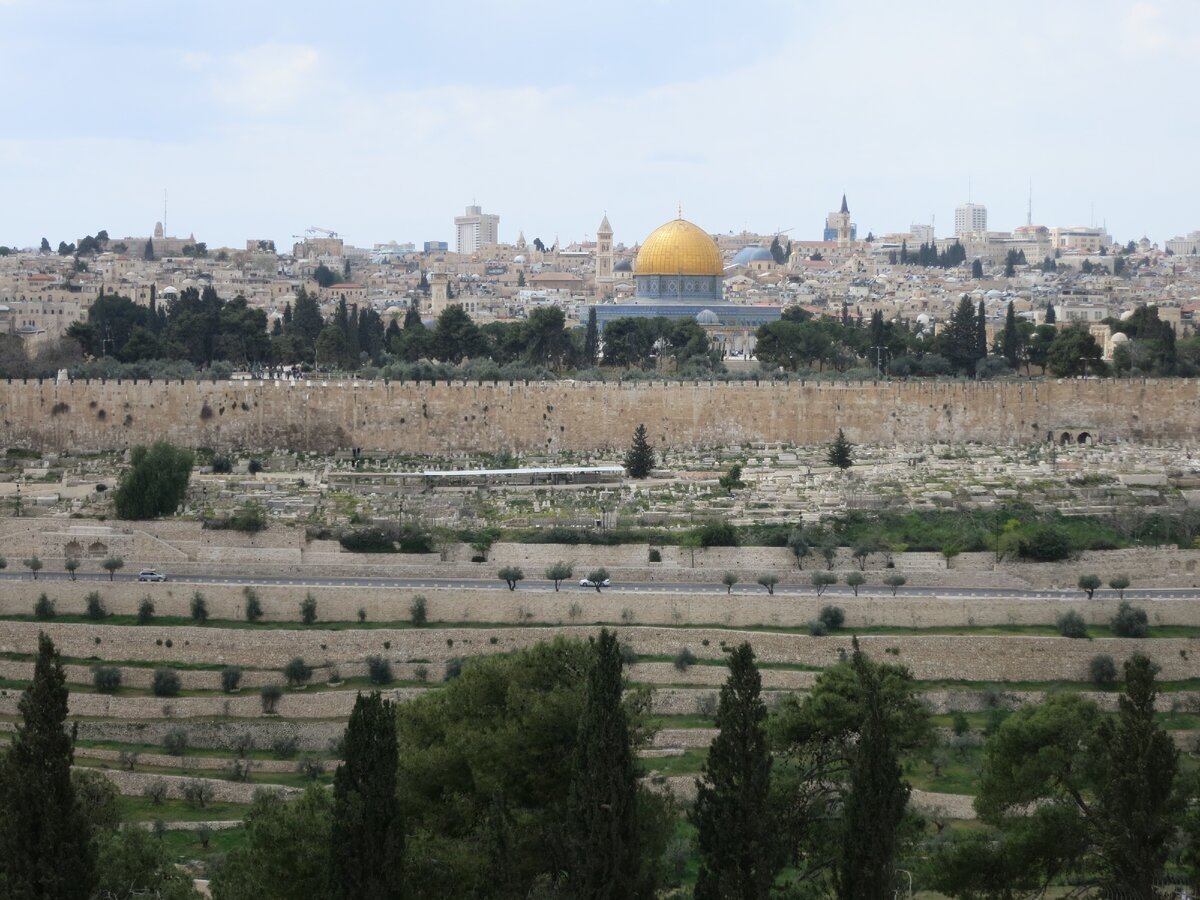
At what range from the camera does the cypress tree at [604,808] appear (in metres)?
16.0

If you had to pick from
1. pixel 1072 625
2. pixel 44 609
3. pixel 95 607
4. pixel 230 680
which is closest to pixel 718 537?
pixel 1072 625

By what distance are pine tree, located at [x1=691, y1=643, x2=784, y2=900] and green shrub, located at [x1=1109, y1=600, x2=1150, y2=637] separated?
10.5m

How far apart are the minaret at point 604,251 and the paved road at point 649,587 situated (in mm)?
73909

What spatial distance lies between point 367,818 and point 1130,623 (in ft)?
43.3

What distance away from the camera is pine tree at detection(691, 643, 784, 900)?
16266 mm

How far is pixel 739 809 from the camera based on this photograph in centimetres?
1639

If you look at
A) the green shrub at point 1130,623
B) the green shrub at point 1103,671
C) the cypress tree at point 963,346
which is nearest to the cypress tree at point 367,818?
the green shrub at point 1103,671

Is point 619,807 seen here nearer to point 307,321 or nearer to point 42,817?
point 42,817

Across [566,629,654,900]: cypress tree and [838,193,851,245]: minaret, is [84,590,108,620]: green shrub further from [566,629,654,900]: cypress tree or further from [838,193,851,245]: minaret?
[838,193,851,245]: minaret

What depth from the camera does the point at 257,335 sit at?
169 ft

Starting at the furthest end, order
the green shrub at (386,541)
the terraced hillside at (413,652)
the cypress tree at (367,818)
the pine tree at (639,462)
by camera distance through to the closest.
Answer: the pine tree at (639,462)
the green shrub at (386,541)
the terraced hillside at (413,652)
the cypress tree at (367,818)

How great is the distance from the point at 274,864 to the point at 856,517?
52.6 ft

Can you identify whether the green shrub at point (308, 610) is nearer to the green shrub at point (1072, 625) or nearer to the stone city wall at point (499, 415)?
the green shrub at point (1072, 625)

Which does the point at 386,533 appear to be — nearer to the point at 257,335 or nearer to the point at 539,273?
the point at 257,335
